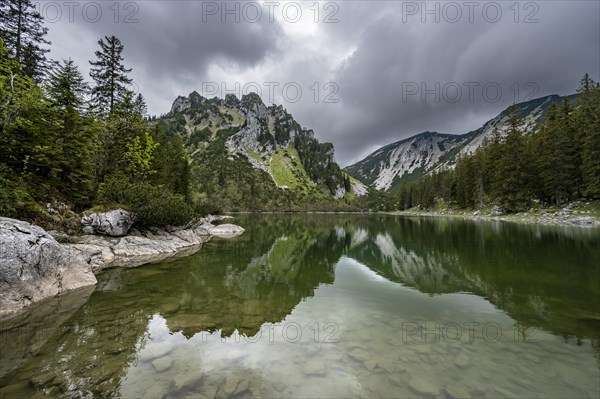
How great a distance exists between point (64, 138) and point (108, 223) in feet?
29.4

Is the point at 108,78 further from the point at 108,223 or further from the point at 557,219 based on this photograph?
the point at 557,219

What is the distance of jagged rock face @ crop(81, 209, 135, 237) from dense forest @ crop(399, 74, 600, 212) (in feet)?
246

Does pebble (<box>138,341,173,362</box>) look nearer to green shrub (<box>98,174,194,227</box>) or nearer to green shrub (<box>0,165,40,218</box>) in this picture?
green shrub (<box>0,165,40,218</box>)

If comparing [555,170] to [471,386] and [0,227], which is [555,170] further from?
[0,227]

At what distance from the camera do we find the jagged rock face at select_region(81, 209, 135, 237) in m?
23.8

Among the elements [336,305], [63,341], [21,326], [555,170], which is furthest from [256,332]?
[555,170]

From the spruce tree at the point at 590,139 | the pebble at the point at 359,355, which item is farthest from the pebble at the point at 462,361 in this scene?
the spruce tree at the point at 590,139

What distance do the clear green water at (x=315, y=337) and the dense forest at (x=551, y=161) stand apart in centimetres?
5199

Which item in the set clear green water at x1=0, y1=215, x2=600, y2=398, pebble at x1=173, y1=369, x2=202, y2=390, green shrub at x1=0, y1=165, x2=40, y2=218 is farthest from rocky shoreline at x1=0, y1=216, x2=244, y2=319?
pebble at x1=173, y1=369, x2=202, y2=390

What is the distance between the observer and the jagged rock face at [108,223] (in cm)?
2384

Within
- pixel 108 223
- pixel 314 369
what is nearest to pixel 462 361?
pixel 314 369

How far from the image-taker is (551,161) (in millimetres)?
59594

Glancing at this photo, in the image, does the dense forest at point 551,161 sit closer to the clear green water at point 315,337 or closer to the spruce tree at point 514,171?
the spruce tree at point 514,171

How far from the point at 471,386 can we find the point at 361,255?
22.1 metres
